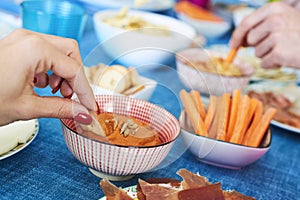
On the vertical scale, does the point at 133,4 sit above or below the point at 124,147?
below

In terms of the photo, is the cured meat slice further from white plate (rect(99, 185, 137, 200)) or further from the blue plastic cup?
the blue plastic cup

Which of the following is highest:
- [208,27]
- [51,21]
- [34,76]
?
[34,76]

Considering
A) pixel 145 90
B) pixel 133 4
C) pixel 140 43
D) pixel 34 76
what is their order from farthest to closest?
pixel 133 4
pixel 140 43
pixel 145 90
pixel 34 76

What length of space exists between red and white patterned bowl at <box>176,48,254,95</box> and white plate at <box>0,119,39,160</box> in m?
0.38

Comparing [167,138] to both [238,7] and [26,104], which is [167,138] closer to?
[26,104]

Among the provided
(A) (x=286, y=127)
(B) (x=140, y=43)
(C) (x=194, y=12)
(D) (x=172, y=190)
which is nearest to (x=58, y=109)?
(D) (x=172, y=190)

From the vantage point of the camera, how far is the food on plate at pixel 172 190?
717mm

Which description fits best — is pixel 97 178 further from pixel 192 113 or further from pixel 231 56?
pixel 231 56

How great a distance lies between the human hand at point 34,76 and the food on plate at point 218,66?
62cm

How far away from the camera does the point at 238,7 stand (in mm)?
2408

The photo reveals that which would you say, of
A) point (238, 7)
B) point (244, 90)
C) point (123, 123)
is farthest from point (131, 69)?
point (238, 7)

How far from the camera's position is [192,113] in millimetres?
965

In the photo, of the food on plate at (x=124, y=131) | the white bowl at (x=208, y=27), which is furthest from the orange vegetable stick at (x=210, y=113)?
the white bowl at (x=208, y=27)

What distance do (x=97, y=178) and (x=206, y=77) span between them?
1.81ft
